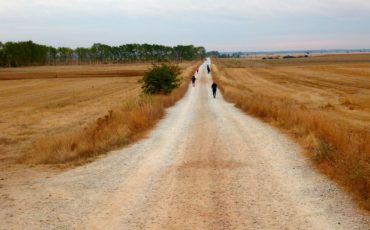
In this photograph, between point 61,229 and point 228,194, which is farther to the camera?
point 228,194

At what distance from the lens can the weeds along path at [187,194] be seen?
289 inches

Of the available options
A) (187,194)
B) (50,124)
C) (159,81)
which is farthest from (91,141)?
(159,81)

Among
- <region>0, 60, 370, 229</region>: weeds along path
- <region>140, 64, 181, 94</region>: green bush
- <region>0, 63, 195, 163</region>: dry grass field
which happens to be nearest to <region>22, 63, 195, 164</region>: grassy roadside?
<region>0, 63, 195, 163</region>: dry grass field

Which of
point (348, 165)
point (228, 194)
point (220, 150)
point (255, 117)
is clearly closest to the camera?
point (228, 194)

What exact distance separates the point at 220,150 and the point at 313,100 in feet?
87.0

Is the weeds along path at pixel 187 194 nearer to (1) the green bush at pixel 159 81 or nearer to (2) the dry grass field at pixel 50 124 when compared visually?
(2) the dry grass field at pixel 50 124

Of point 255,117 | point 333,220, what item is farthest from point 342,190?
point 255,117

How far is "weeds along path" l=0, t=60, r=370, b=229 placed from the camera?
24.1 ft

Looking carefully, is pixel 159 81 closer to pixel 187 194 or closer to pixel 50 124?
pixel 50 124

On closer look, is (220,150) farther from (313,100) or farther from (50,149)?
(313,100)

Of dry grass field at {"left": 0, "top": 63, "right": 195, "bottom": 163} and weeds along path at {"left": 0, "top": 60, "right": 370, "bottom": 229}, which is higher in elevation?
weeds along path at {"left": 0, "top": 60, "right": 370, "bottom": 229}

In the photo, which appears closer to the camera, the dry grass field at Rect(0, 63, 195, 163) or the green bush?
the dry grass field at Rect(0, 63, 195, 163)

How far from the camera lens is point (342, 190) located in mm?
8930

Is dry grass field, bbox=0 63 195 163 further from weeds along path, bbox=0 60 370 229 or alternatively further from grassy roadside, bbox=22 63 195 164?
weeds along path, bbox=0 60 370 229
